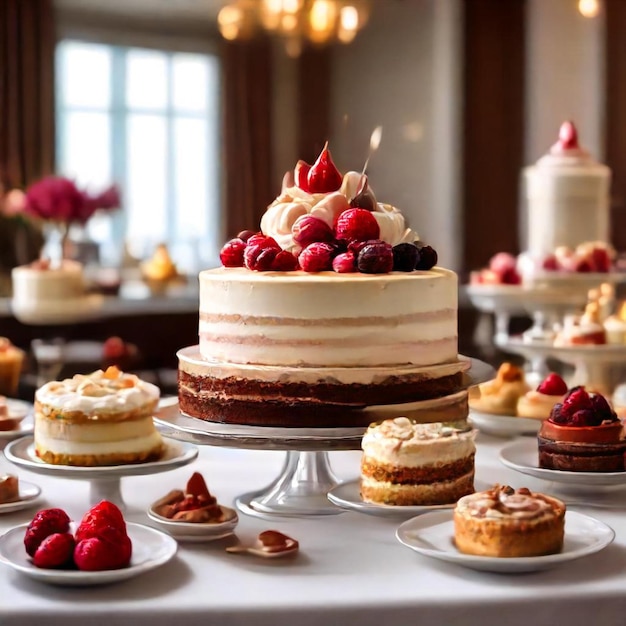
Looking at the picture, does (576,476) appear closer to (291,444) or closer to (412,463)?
(412,463)

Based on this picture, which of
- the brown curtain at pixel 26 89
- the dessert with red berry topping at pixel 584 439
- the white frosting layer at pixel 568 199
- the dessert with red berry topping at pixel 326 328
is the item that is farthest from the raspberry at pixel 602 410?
the brown curtain at pixel 26 89

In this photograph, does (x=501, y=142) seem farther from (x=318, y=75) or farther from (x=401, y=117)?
(x=318, y=75)

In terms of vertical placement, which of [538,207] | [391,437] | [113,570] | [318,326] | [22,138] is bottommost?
[113,570]

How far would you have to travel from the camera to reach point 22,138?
7.83 m

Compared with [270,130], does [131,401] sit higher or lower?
lower

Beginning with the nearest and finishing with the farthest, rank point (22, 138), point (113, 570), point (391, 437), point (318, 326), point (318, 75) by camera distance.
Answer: point (113, 570) < point (391, 437) < point (318, 326) < point (22, 138) < point (318, 75)

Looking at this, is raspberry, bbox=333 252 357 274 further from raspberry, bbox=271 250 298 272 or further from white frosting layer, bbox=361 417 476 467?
white frosting layer, bbox=361 417 476 467

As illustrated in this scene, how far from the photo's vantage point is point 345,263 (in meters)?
1.81

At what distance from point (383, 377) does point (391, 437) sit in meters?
0.13

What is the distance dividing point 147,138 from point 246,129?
0.81 meters

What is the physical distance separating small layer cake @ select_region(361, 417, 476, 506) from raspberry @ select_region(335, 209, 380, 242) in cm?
35

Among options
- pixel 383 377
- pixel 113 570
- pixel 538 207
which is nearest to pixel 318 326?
pixel 383 377

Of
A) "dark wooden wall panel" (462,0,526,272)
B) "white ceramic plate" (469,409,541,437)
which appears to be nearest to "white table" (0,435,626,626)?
"white ceramic plate" (469,409,541,437)

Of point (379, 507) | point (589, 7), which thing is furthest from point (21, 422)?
point (589, 7)
